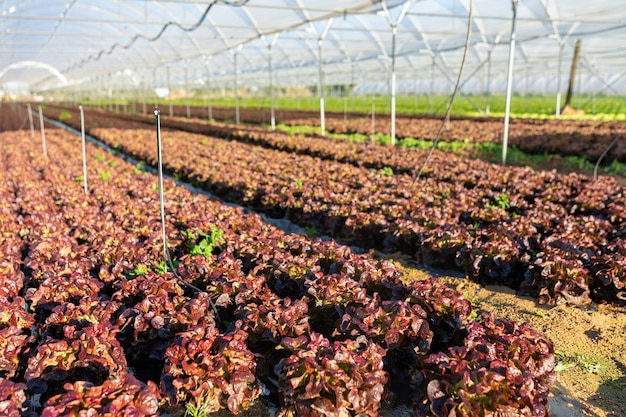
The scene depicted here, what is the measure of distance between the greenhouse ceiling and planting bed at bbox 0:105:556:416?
9410mm

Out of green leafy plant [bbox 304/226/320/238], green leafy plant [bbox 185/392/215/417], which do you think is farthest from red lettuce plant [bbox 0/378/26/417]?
green leafy plant [bbox 304/226/320/238]

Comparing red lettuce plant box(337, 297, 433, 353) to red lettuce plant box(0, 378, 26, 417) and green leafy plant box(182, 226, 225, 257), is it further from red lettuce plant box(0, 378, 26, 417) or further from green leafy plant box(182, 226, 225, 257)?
green leafy plant box(182, 226, 225, 257)

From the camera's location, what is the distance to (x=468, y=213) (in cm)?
720

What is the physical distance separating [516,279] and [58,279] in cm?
446

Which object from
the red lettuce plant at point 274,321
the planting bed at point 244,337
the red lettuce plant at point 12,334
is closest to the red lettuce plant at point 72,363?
the planting bed at point 244,337

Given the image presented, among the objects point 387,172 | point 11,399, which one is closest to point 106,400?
point 11,399

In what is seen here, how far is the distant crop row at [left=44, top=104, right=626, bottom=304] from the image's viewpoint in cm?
509

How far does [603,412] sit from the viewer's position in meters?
3.42

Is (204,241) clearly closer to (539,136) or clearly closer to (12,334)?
(12,334)

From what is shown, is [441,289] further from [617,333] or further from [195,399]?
[195,399]

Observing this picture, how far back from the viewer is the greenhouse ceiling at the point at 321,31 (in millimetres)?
17500

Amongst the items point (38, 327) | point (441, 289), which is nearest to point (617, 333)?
point (441, 289)

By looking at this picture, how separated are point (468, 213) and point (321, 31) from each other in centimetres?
1856

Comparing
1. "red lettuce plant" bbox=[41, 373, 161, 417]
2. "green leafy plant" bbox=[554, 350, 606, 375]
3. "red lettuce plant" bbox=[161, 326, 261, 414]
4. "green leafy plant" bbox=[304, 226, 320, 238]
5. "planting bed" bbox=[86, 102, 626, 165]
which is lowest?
"green leafy plant" bbox=[554, 350, 606, 375]
